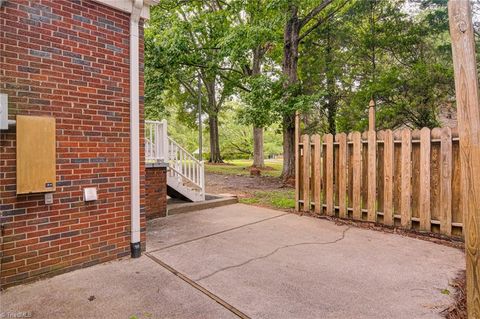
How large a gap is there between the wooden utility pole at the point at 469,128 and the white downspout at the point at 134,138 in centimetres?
327

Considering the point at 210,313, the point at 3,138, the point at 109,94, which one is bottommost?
the point at 210,313

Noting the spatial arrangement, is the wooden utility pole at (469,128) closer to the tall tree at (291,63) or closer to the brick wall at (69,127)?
the brick wall at (69,127)

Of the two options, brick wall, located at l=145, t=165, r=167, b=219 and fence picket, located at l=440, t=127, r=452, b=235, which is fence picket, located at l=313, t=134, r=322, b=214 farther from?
brick wall, located at l=145, t=165, r=167, b=219

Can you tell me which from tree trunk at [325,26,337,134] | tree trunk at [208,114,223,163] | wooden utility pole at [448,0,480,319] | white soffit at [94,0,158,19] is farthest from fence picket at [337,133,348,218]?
tree trunk at [208,114,223,163]

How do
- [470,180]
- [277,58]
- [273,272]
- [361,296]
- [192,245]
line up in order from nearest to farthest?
[470,180]
[361,296]
[273,272]
[192,245]
[277,58]

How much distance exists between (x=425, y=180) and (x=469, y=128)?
2.80 metres

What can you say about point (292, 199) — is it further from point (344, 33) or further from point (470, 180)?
point (344, 33)

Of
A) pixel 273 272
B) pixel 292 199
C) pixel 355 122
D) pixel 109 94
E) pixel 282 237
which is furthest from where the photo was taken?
pixel 355 122

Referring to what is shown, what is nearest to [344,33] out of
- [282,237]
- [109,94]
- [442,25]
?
[442,25]

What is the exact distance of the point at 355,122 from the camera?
930 cm

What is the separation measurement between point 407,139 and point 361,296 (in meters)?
2.91

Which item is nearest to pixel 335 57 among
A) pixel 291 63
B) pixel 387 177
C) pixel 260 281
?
pixel 291 63

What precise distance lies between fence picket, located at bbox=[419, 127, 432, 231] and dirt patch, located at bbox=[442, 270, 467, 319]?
1.46 meters

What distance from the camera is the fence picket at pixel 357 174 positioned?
4.96 meters
